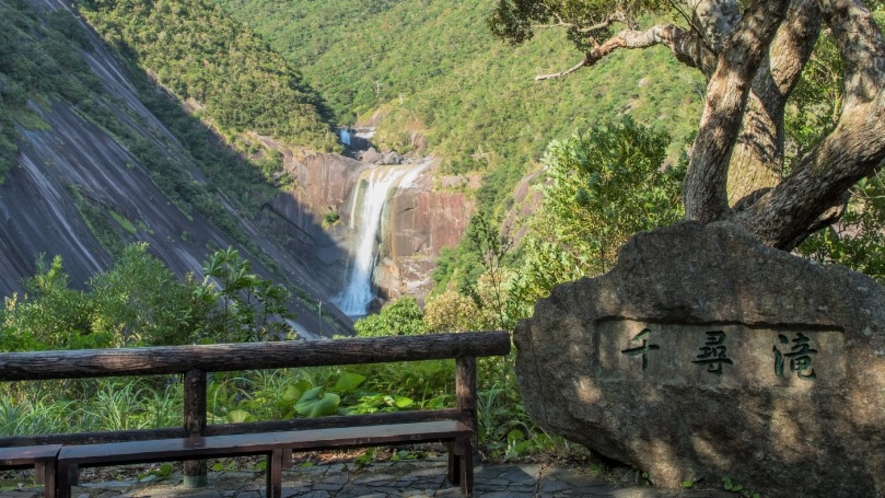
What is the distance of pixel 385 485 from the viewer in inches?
156

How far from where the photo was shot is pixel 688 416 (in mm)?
3631

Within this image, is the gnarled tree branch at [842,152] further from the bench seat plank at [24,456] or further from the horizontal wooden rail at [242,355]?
the bench seat plank at [24,456]

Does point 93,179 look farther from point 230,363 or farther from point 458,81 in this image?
point 458,81

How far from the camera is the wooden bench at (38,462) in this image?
3295 mm

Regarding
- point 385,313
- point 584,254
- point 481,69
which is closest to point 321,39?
point 481,69

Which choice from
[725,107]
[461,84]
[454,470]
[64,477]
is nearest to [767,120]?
[725,107]

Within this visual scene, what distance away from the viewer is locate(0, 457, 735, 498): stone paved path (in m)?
3.81

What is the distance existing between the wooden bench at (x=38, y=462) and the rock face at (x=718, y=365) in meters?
2.01

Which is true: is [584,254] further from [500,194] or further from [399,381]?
[500,194]

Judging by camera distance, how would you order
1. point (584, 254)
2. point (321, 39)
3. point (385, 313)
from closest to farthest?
point (584, 254), point (385, 313), point (321, 39)

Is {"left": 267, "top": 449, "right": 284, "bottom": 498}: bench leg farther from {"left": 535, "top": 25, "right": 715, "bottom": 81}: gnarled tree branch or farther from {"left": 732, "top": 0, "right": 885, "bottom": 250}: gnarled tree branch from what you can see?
{"left": 535, "top": 25, "right": 715, "bottom": 81}: gnarled tree branch

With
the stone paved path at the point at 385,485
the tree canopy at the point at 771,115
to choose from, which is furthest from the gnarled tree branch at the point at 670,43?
the stone paved path at the point at 385,485

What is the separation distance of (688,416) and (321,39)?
2833 inches

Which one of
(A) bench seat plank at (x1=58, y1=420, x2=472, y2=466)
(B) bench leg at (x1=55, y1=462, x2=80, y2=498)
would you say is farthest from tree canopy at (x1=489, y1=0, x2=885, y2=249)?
(B) bench leg at (x1=55, y1=462, x2=80, y2=498)
